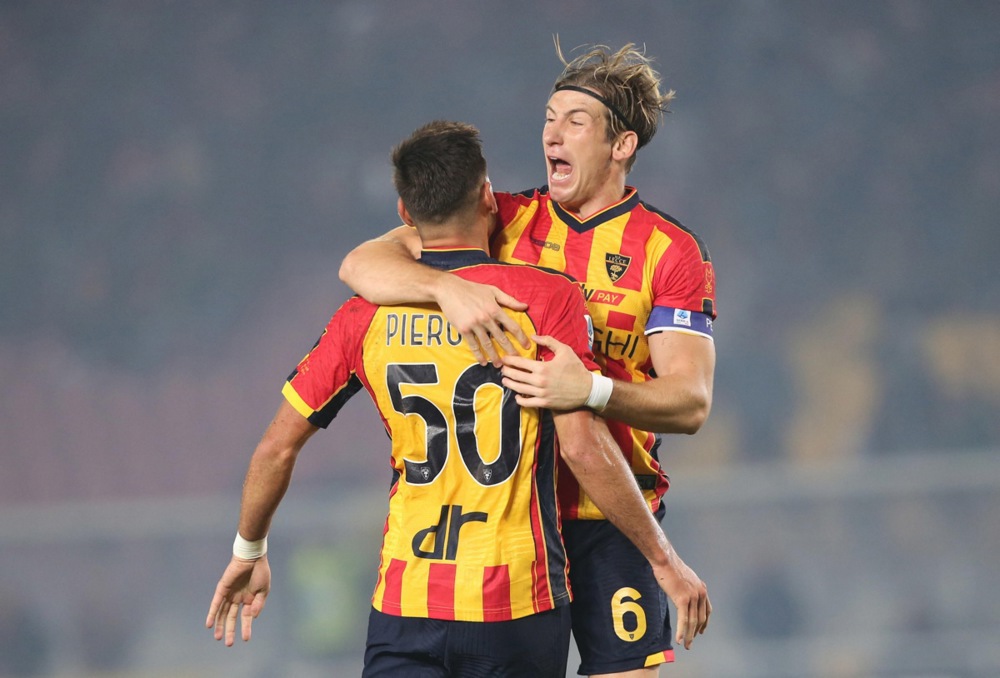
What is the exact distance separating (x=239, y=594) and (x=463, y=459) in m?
0.91

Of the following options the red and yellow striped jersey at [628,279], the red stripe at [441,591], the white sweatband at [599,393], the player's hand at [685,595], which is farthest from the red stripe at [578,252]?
the red stripe at [441,591]

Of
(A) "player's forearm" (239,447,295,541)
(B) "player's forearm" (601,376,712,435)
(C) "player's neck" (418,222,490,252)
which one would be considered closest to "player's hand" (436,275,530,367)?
(C) "player's neck" (418,222,490,252)

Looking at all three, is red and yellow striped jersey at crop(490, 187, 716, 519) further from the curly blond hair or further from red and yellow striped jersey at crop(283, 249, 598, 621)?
red and yellow striped jersey at crop(283, 249, 598, 621)

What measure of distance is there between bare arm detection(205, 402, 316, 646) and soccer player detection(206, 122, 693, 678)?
11 centimetres

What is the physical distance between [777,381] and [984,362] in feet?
6.00

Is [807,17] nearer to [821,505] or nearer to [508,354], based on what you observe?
[821,505]

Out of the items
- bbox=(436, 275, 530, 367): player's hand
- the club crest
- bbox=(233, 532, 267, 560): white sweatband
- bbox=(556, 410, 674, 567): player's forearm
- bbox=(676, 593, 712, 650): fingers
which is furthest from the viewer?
the club crest

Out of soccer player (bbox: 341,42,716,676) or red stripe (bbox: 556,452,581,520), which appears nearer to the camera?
soccer player (bbox: 341,42,716,676)

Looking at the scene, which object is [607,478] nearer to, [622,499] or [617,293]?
[622,499]

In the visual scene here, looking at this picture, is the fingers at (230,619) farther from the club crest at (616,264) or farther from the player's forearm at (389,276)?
the club crest at (616,264)

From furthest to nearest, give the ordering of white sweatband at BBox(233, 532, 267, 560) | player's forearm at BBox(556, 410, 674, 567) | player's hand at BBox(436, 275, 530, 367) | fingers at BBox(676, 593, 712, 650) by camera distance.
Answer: white sweatband at BBox(233, 532, 267, 560), fingers at BBox(676, 593, 712, 650), player's forearm at BBox(556, 410, 674, 567), player's hand at BBox(436, 275, 530, 367)

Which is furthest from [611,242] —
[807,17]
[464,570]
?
[807,17]

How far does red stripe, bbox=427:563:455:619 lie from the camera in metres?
2.42

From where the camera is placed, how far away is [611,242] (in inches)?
122
